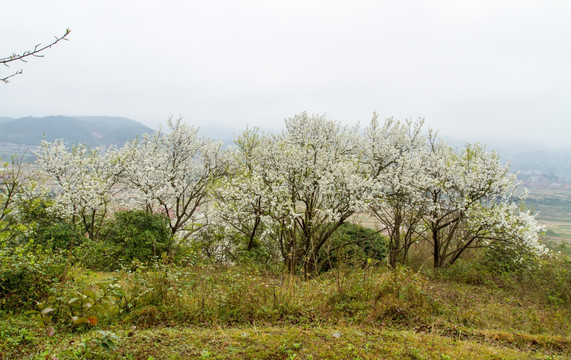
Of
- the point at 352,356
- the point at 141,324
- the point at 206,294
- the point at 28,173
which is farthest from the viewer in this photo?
the point at 28,173

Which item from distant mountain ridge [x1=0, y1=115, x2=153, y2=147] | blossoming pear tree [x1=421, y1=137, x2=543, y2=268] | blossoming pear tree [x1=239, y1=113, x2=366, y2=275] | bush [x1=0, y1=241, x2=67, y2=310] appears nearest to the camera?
bush [x1=0, y1=241, x2=67, y2=310]

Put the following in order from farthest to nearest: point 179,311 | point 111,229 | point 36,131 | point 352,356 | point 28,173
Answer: point 36,131, point 111,229, point 28,173, point 179,311, point 352,356

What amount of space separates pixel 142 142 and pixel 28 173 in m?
10.1

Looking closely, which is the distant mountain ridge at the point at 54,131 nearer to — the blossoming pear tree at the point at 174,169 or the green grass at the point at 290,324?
the blossoming pear tree at the point at 174,169

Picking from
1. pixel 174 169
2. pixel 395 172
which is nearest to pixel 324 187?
pixel 395 172

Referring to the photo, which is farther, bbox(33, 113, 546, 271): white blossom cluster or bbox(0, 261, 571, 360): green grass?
bbox(33, 113, 546, 271): white blossom cluster

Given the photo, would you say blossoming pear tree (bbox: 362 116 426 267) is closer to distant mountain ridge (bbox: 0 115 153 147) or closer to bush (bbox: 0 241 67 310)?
bush (bbox: 0 241 67 310)

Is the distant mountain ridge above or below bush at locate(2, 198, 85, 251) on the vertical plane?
above

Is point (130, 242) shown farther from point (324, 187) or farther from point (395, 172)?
point (395, 172)

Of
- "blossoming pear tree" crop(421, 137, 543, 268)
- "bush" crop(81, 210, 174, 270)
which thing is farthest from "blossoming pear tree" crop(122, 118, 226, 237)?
"blossoming pear tree" crop(421, 137, 543, 268)

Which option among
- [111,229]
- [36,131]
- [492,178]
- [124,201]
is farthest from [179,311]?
[36,131]

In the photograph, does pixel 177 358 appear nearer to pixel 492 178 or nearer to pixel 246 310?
pixel 246 310

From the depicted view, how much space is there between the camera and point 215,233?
1630cm

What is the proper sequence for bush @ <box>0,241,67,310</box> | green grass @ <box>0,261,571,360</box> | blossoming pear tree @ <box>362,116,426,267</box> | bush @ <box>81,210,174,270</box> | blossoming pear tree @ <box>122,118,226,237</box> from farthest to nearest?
blossoming pear tree @ <box>122,118,226,237</box>
blossoming pear tree @ <box>362,116,426,267</box>
bush @ <box>81,210,174,270</box>
bush @ <box>0,241,67,310</box>
green grass @ <box>0,261,571,360</box>
